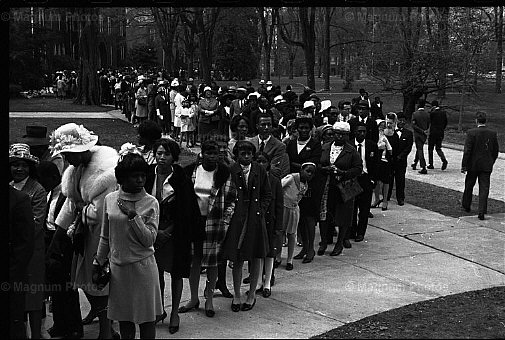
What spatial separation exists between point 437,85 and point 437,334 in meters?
14.2

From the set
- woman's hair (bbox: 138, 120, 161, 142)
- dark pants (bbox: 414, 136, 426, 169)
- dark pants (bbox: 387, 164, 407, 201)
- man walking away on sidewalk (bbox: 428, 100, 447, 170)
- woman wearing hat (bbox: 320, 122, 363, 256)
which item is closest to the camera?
woman's hair (bbox: 138, 120, 161, 142)

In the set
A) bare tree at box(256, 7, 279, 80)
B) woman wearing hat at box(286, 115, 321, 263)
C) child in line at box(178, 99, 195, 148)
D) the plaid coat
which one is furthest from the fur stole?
child in line at box(178, 99, 195, 148)

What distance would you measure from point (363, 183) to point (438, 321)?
3077 mm

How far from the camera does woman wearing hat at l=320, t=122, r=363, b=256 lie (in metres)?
8.70

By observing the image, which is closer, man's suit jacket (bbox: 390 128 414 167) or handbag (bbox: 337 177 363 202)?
handbag (bbox: 337 177 363 202)

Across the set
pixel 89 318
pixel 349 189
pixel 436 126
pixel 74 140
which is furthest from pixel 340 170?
pixel 436 126

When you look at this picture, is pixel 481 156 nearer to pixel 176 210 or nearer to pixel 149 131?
pixel 149 131

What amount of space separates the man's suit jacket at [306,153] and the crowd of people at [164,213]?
0.01 metres

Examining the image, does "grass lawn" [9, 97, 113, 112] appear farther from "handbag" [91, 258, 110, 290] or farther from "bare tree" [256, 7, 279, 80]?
"handbag" [91, 258, 110, 290]

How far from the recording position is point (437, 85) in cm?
1947

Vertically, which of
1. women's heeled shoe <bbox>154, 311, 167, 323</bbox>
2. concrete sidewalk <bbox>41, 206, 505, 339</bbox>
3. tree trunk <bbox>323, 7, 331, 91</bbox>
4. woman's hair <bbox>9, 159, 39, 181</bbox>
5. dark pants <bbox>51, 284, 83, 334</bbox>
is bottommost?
concrete sidewalk <bbox>41, 206, 505, 339</bbox>

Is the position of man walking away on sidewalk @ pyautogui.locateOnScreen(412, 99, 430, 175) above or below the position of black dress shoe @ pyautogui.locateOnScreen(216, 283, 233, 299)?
above

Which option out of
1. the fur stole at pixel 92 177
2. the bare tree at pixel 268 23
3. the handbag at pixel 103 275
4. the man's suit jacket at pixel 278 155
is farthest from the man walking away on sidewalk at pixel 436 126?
the handbag at pixel 103 275

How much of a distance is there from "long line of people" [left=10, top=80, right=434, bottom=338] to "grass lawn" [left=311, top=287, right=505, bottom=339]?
41.7 inches
